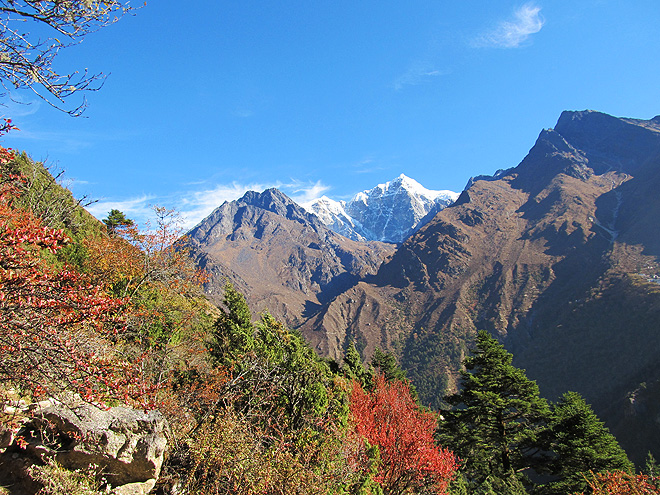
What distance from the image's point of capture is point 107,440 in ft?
23.8

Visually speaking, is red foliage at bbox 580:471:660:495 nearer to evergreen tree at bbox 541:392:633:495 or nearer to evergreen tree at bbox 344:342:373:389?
evergreen tree at bbox 541:392:633:495

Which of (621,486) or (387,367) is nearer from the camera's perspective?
(621,486)

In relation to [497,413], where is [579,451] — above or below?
below

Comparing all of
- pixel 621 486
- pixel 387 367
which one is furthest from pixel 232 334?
pixel 387 367

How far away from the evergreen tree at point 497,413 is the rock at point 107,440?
2186 centimetres

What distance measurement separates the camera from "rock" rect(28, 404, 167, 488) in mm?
6961

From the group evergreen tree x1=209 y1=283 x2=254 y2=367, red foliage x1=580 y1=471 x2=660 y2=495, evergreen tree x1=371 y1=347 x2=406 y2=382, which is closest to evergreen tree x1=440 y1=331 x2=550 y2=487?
red foliage x1=580 y1=471 x2=660 y2=495

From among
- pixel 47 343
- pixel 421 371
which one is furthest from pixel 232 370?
pixel 421 371

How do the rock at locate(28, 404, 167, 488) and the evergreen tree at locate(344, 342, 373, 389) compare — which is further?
the evergreen tree at locate(344, 342, 373, 389)

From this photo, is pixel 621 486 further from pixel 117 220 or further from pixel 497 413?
pixel 117 220

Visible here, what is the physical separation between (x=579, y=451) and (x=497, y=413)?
5021 millimetres

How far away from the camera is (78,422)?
279 inches

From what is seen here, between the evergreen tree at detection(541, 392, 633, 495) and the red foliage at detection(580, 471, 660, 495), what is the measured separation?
1502mm

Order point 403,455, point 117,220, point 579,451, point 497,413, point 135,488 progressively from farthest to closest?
point 117,220
point 497,413
point 579,451
point 403,455
point 135,488
